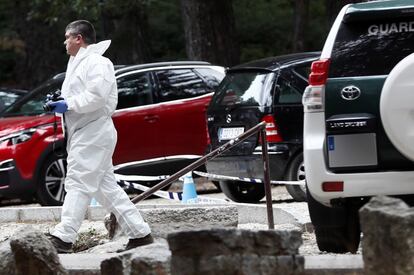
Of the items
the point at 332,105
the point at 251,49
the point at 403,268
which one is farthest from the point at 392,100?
the point at 251,49

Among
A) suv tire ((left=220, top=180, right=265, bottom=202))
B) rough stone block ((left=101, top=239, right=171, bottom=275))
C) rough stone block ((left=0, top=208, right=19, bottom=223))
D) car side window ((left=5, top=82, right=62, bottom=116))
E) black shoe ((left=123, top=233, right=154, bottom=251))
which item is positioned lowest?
suv tire ((left=220, top=180, right=265, bottom=202))

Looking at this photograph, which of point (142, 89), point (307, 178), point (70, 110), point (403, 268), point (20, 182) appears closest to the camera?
point (403, 268)

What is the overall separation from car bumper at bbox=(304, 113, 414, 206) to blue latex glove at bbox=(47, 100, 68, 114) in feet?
6.73

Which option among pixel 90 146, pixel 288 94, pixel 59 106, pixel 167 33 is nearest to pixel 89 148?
pixel 90 146

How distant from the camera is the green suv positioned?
296 inches

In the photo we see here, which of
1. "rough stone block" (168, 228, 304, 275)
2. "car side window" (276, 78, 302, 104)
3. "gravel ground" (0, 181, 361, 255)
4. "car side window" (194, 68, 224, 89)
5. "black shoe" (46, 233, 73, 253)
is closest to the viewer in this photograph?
"rough stone block" (168, 228, 304, 275)

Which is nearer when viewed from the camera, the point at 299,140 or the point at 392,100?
the point at 392,100

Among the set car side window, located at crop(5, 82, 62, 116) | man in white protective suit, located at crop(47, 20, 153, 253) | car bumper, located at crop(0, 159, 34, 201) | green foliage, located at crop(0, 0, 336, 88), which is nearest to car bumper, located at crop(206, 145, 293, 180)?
car bumper, located at crop(0, 159, 34, 201)

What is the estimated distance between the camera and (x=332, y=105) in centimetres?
784

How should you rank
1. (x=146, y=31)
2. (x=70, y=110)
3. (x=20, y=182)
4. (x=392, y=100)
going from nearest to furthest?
(x=392, y=100) < (x=70, y=110) < (x=20, y=182) < (x=146, y=31)

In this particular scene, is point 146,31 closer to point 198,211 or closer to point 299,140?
point 299,140

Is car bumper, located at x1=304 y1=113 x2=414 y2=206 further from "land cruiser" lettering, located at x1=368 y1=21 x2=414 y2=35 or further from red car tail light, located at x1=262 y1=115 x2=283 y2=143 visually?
red car tail light, located at x1=262 y1=115 x2=283 y2=143

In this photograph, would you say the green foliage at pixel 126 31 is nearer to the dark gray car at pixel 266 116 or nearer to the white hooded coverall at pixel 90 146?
the dark gray car at pixel 266 116

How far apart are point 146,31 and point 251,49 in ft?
23.8
